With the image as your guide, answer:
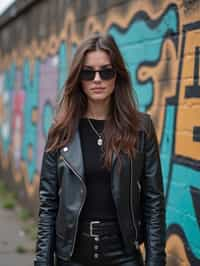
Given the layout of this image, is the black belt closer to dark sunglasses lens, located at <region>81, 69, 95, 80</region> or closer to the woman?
the woman

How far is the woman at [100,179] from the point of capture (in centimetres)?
277

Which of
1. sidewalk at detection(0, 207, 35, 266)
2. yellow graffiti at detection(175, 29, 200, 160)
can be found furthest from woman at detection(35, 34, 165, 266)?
sidewalk at detection(0, 207, 35, 266)

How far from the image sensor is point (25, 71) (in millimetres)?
8922

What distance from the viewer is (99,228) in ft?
9.06

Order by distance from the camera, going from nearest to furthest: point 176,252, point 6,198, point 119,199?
1. point 119,199
2. point 176,252
3. point 6,198

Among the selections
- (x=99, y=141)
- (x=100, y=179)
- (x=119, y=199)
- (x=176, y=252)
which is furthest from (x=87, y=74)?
(x=176, y=252)

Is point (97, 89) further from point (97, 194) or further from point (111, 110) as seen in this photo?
point (97, 194)

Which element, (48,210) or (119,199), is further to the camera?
(48,210)

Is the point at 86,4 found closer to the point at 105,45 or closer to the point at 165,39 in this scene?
the point at 165,39

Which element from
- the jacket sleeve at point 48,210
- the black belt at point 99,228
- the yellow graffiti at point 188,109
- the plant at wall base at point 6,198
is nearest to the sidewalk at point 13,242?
the plant at wall base at point 6,198

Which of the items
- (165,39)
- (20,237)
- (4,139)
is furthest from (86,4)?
(4,139)

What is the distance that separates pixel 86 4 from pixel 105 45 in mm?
3462

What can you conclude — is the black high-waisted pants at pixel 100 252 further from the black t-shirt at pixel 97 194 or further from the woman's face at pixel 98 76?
the woman's face at pixel 98 76

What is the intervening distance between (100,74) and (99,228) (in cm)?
72
